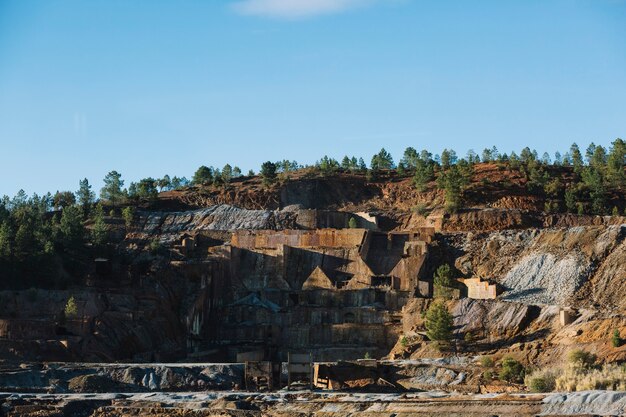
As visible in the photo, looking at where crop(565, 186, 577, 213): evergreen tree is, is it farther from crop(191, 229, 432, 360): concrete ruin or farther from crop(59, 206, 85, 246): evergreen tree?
crop(59, 206, 85, 246): evergreen tree

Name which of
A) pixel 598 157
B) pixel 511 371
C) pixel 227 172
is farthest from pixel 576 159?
pixel 511 371

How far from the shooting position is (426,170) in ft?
414

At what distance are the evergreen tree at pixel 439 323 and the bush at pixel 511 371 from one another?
977cm

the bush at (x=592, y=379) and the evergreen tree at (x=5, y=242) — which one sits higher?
the evergreen tree at (x=5, y=242)

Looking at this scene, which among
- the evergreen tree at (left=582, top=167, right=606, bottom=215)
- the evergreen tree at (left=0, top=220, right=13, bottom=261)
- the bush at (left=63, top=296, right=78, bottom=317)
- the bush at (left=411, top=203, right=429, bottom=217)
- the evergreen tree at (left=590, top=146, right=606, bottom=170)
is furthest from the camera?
the evergreen tree at (left=590, top=146, right=606, bottom=170)

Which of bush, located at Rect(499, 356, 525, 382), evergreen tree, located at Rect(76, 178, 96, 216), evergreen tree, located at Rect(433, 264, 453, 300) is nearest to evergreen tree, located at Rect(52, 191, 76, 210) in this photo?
evergreen tree, located at Rect(76, 178, 96, 216)

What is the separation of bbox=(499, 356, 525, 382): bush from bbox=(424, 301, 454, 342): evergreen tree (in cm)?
977

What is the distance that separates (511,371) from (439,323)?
11656 millimetres

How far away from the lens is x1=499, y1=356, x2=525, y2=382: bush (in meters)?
75.2

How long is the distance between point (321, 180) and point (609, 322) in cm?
4933

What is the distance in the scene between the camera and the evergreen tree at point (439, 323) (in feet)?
284

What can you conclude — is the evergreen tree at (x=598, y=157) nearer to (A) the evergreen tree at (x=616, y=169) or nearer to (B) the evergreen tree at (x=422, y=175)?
(A) the evergreen tree at (x=616, y=169)

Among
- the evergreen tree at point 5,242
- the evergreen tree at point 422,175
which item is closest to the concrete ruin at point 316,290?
the evergreen tree at point 5,242

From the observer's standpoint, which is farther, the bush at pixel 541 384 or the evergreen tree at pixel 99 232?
the evergreen tree at pixel 99 232
